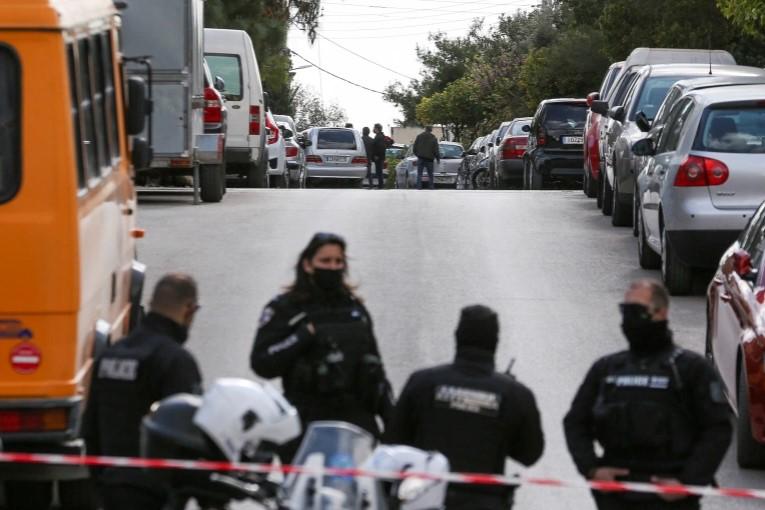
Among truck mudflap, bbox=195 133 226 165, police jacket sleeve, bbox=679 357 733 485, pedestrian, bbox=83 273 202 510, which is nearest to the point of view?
police jacket sleeve, bbox=679 357 733 485

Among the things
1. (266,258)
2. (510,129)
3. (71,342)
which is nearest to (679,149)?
(266,258)

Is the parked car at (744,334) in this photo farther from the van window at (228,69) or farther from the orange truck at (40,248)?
the van window at (228,69)

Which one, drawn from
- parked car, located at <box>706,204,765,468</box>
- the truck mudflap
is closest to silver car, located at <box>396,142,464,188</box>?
the truck mudflap

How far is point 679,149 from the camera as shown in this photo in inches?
585

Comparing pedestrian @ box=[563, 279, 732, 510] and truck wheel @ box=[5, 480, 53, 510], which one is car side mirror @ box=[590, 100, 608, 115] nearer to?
truck wheel @ box=[5, 480, 53, 510]

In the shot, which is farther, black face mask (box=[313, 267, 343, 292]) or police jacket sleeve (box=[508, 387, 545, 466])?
black face mask (box=[313, 267, 343, 292])

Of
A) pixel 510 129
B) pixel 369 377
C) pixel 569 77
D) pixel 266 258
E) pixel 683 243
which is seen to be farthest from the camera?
pixel 569 77

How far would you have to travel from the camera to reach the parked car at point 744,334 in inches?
371

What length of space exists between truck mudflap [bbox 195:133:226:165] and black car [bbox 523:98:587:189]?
8676 millimetres

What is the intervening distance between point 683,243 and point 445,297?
76.6 inches

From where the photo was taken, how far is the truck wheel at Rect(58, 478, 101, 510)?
335 inches

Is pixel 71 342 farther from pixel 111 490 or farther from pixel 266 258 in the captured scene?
pixel 266 258

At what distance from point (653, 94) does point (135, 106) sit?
1128 cm

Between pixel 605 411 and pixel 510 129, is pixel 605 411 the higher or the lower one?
the higher one
